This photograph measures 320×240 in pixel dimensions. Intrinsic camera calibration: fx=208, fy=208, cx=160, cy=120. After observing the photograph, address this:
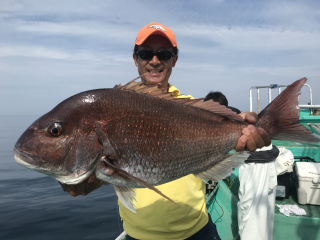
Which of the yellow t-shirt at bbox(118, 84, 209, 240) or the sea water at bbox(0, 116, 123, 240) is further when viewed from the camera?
the sea water at bbox(0, 116, 123, 240)

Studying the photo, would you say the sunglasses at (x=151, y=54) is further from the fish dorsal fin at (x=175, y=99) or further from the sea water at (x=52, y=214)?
the sea water at (x=52, y=214)

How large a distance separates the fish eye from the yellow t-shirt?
3.43 feet

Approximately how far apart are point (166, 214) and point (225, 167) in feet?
2.43

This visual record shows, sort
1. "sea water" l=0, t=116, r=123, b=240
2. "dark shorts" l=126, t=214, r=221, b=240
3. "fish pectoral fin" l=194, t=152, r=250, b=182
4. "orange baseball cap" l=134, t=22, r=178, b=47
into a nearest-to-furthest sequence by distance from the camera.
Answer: "fish pectoral fin" l=194, t=152, r=250, b=182, "dark shorts" l=126, t=214, r=221, b=240, "orange baseball cap" l=134, t=22, r=178, b=47, "sea water" l=0, t=116, r=123, b=240

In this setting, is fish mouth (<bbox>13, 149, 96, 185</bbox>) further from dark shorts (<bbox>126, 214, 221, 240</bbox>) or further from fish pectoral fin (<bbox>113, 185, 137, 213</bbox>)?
dark shorts (<bbox>126, 214, 221, 240</bbox>)

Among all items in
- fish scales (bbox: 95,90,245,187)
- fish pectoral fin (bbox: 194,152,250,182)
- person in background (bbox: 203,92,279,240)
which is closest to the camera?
fish scales (bbox: 95,90,245,187)

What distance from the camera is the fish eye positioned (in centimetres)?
146

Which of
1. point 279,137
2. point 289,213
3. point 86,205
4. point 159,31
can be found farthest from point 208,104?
point 86,205

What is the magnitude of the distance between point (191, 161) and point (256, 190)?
260cm

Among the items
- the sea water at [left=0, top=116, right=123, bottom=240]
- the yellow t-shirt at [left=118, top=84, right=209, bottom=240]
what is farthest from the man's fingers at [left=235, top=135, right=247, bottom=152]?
the sea water at [left=0, top=116, right=123, bottom=240]

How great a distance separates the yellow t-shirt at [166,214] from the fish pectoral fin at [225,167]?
38 centimetres

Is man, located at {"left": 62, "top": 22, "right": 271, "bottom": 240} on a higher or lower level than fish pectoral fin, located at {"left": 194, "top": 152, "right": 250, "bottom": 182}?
lower

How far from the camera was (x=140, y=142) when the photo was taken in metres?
1.55

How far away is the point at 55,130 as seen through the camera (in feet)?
4.81
